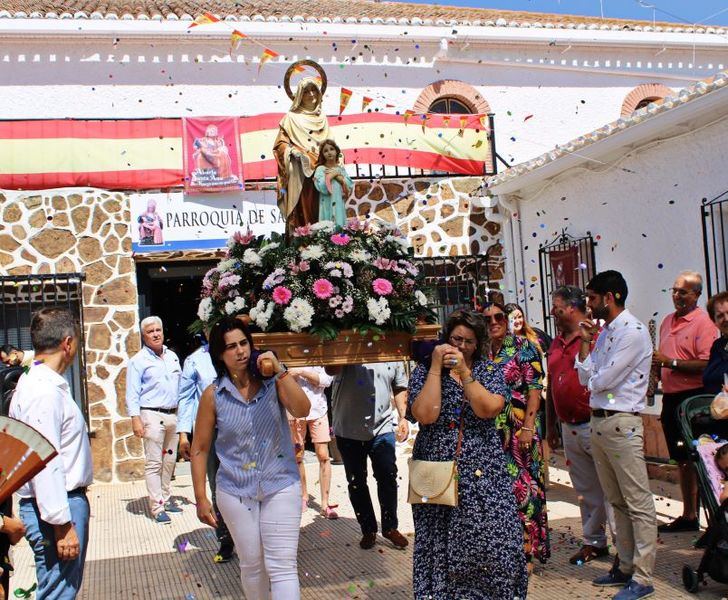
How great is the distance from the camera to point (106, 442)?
1070 centimetres

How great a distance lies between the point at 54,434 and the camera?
3.72 metres

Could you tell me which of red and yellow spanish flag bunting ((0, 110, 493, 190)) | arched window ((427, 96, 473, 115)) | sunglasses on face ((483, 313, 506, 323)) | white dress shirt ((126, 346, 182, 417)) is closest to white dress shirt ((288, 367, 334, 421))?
white dress shirt ((126, 346, 182, 417))

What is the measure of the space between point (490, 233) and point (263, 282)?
8203 millimetres

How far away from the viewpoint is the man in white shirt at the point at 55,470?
365 centimetres

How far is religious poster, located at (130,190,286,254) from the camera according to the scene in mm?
11156

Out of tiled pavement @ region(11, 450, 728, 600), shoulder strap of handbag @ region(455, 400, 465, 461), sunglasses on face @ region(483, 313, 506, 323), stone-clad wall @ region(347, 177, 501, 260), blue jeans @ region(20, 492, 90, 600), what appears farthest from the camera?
stone-clad wall @ region(347, 177, 501, 260)

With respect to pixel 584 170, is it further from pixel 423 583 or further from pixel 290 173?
pixel 423 583

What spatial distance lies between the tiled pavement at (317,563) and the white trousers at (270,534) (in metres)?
1.44

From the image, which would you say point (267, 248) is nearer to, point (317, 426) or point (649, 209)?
point (317, 426)

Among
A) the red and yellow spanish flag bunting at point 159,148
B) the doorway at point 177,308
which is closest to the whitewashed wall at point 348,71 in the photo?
the red and yellow spanish flag bunting at point 159,148

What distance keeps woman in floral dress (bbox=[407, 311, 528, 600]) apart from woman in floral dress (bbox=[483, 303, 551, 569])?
1.32 metres

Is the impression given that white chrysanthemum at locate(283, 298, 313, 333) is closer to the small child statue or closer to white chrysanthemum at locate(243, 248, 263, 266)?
white chrysanthemum at locate(243, 248, 263, 266)

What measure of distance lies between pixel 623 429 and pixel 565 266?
253 inches

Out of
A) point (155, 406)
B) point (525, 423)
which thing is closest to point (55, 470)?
point (525, 423)
